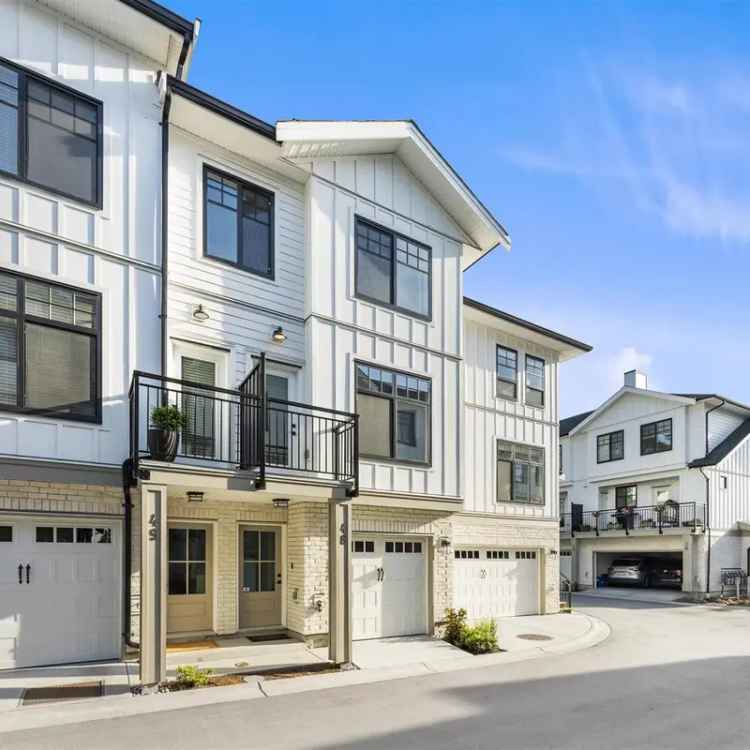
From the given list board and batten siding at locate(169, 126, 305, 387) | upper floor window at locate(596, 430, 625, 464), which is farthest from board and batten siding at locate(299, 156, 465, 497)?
upper floor window at locate(596, 430, 625, 464)

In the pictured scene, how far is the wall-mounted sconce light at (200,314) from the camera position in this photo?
10.4 meters

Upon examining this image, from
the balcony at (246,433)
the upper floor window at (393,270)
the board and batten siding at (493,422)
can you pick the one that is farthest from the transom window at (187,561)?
the board and batten siding at (493,422)

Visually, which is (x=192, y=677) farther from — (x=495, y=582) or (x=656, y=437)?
(x=656, y=437)

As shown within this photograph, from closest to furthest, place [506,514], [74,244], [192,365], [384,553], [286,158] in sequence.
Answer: [74,244]
[192,365]
[286,158]
[384,553]
[506,514]

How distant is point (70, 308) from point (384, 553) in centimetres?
716

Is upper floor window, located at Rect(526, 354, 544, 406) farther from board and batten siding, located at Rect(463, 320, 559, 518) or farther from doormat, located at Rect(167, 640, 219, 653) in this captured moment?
doormat, located at Rect(167, 640, 219, 653)

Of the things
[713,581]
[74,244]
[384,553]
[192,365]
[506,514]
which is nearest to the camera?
[74,244]

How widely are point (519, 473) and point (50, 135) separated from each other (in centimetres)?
1309

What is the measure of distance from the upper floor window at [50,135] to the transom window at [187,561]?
5422mm

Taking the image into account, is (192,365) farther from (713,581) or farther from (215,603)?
(713,581)

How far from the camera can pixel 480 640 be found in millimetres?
11523

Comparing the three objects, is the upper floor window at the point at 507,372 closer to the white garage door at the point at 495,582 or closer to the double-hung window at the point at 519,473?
the double-hung window at the point at 519,473

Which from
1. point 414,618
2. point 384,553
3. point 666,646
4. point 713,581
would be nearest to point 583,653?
point 666,646

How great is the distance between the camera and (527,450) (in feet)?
57.5
